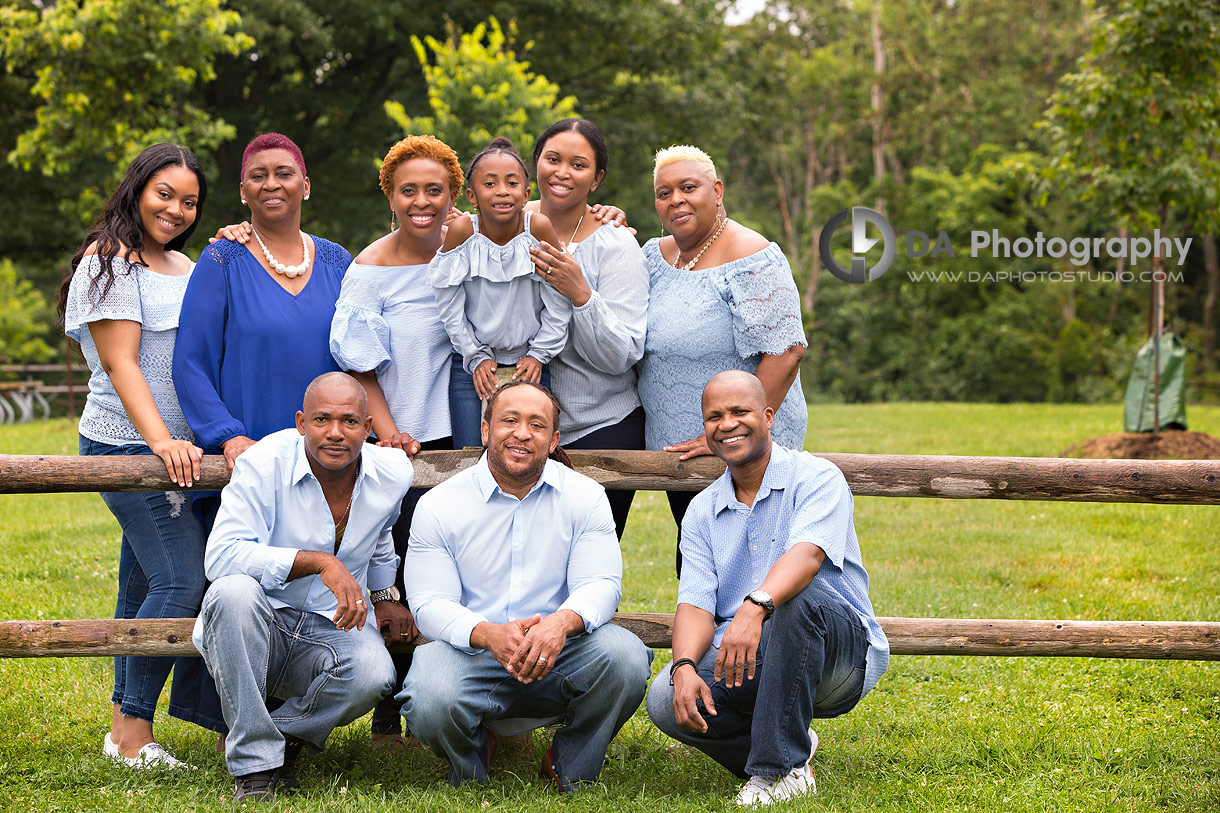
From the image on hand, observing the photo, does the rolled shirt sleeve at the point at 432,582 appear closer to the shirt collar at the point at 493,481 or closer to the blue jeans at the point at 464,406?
the shirt collar at the point at 493,481

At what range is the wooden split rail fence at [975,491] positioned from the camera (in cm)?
415

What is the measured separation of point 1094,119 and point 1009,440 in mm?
4471

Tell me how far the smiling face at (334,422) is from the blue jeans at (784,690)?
1.40 meters

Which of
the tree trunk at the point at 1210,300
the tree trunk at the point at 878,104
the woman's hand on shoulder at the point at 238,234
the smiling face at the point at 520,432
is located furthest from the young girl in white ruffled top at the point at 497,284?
the tree trunk at the point at 878,104

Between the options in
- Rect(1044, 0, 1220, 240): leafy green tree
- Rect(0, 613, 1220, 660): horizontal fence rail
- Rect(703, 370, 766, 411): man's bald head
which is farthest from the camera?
Rect(1044, 0, 1220, 240): leafy green tree

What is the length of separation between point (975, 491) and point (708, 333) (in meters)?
1.24

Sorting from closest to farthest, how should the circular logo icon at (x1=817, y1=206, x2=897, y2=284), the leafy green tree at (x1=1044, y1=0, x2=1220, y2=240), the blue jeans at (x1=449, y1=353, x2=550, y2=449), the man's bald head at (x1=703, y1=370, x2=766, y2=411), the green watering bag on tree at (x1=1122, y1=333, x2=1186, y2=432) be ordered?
the man's bald head at (x1=703, y1=370, x2=766, y2=411)
the blue jeans at (x1=449, y1=353, x2=550, y2=449)
the leafy green tree at (x1=1044, y1=0, x2=1220, y2=240)
the green watering bag on tree at (x1=1122, y1=333, x2=1186, y2=432)
the circular logo icon at (x1=817, y1=206, x2=897, y2=284)

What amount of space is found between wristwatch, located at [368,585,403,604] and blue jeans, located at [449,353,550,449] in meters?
0.65

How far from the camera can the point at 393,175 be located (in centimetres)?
414

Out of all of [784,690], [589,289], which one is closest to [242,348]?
[589,289]

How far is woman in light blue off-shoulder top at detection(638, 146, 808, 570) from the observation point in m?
4.09

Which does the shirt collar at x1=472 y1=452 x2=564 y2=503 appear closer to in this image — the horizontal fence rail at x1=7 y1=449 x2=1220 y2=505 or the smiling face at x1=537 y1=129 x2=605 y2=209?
the horizontal fence rail at x1=7 y1=449 x2=1220 y2=505

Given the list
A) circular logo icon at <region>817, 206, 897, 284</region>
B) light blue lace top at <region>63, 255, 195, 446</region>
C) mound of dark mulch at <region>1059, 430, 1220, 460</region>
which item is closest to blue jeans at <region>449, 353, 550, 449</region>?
light blue lace top at <region>63, 255, 195, 446</region>

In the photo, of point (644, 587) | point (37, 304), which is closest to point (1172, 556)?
point (644, 587)
